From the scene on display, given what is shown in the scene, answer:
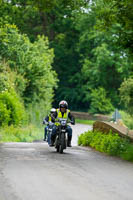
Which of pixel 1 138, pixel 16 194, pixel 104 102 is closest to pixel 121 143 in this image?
pixel 16 194

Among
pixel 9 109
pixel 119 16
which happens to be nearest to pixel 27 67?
pixel 9 109

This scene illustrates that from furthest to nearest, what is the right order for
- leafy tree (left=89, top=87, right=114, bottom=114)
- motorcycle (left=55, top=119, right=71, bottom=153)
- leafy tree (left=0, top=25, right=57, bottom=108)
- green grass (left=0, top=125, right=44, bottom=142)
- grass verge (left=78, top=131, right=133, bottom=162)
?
leafy tree (left=89, top=87, right=114, bottom=114) → leafy tree (left=0, top=25, right=57, bottom=108) → green grass (left=0, top=125, right=44, bottom=142) → motorcycle (left=55, top=119, right=71, bottom=153) → grass verge (left=78, top=131, right=133, bottom=162)

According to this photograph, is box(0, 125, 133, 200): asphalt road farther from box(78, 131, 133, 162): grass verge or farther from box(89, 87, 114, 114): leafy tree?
box(89, 87, 114, 114): leafy tree

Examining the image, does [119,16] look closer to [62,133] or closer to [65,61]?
[62,133]

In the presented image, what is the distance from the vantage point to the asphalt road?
9406 millimetres

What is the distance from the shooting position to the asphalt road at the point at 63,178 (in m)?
9.41

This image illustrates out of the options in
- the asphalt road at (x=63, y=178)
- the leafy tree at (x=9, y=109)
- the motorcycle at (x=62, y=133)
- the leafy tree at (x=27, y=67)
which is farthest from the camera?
the leafy tree at (x=27, y=67)

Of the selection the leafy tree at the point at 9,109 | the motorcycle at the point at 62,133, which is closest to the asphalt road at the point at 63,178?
the motorcycle at the point at 62,133

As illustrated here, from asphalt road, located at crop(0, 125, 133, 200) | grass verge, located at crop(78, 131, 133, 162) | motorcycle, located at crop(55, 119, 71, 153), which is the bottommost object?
asphalt road, located at crop(0, 125, 133, 200)

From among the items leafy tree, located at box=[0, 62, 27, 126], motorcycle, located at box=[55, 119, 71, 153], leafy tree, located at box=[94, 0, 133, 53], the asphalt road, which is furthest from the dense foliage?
the asphalt road

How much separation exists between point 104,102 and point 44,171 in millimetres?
52629

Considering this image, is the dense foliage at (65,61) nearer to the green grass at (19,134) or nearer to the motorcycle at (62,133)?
the green grass at (19,134)

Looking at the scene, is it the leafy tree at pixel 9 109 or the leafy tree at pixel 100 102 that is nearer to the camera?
the leafy tree at pixel 9 109

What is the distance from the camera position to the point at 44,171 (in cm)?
1252
